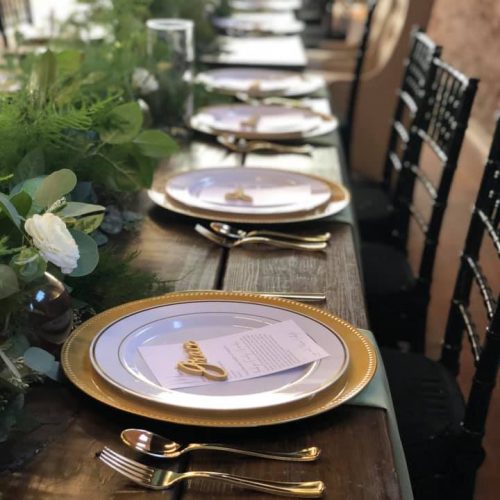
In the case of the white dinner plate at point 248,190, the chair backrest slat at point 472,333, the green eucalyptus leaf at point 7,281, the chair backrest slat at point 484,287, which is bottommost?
the chair backrest slat at point 472,333

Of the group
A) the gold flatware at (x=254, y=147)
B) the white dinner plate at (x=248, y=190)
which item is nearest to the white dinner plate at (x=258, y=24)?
the gold flatware at (x=254, y=147)

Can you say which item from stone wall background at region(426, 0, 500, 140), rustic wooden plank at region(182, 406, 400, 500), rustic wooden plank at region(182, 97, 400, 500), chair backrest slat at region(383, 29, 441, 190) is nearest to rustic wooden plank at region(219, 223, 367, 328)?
rustic wooden plank at region(182, 97, 400, 500)

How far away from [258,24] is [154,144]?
2.59 m

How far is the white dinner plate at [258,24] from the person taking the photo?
344cm

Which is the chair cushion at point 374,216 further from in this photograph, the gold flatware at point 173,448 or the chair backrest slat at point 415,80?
the gold flatware at point 173,448

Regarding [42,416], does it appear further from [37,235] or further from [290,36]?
[290,36]

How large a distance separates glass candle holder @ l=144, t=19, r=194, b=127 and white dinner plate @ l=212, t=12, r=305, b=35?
167 centimetres

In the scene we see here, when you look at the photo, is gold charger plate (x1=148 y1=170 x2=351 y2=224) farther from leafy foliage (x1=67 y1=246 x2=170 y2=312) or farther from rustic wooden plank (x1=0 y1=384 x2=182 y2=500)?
rustic wooden plank (x1=0 y1=384 x2=182 y2=500)

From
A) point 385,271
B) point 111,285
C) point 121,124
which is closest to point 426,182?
point 385,271

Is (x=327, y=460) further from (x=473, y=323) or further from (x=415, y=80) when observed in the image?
(x=415, y=80)

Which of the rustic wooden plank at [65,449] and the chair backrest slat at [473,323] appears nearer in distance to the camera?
the rustic wooden plank at [65,449]

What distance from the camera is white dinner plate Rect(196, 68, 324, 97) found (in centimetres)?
219

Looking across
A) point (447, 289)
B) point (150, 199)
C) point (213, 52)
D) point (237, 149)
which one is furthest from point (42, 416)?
Result: point (213, 52)

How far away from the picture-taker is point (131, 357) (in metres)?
0.81
